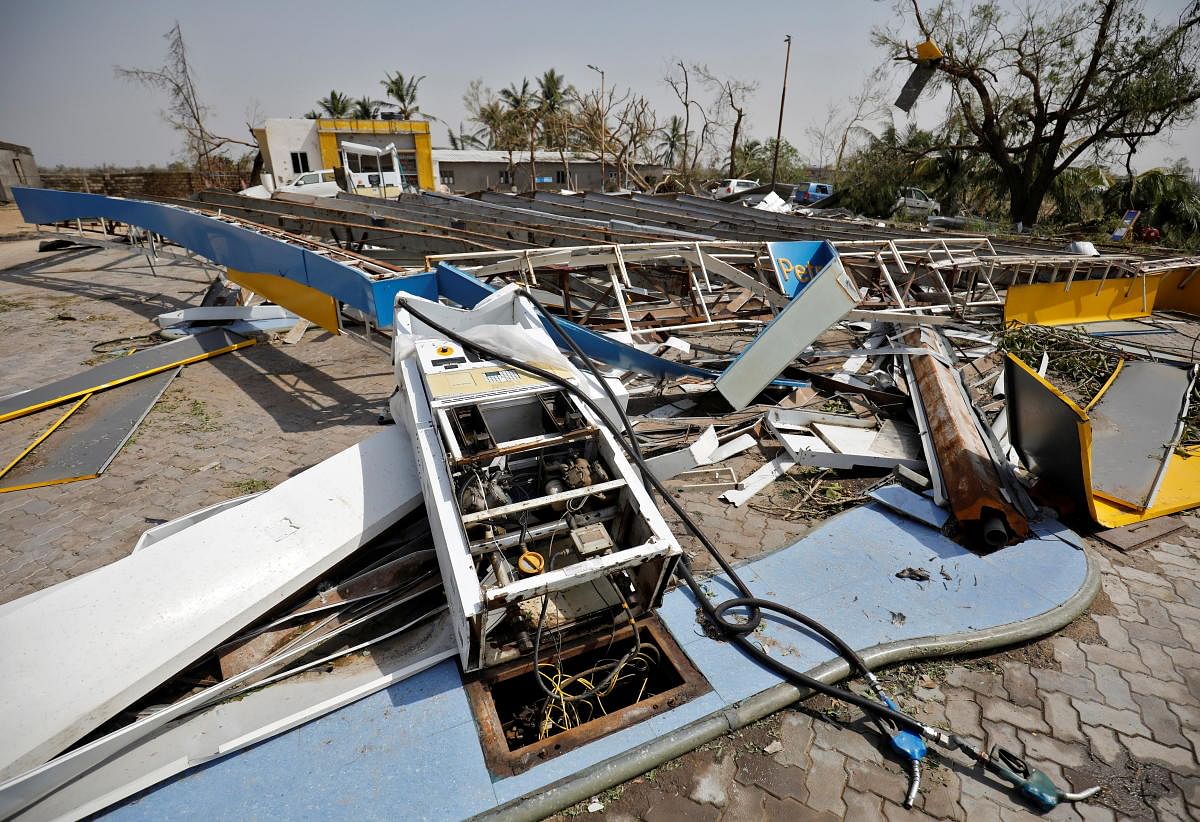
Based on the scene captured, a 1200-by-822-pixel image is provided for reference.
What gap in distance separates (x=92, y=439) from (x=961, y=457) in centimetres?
799

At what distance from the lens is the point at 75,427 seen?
5672 millimetres

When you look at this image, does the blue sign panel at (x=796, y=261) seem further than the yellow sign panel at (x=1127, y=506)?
Yes

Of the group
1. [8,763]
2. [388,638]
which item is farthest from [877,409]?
[8,763]

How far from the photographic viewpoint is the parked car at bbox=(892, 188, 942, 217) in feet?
71.4

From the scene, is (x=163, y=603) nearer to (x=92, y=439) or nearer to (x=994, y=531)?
(x=92, y=439)

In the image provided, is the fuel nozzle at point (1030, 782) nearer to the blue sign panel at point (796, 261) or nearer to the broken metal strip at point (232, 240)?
the blue sign panel at point (796, 261)

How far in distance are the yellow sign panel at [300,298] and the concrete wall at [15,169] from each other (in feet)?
96.3

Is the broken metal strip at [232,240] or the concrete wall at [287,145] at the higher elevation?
the concrete wall at [287,145]

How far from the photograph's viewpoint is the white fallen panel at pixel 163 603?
225 centimetres

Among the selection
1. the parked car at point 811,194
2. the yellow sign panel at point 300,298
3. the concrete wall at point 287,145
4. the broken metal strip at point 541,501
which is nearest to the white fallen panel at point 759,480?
the broken metal strip at point 541,501

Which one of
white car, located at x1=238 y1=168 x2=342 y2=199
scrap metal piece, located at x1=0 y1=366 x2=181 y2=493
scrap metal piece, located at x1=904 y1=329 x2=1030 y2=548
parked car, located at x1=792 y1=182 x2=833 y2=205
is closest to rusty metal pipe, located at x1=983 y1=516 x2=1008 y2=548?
scrap metal piece, located at x1=904 y1=329 x2=1030 y2=548

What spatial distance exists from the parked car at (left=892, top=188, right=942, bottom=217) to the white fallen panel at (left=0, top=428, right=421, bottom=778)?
24.2m

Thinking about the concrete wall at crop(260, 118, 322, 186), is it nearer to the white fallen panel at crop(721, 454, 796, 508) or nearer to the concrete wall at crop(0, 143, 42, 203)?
the concrete wall at crop(0, 143, 42, 203)

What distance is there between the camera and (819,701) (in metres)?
2.90
